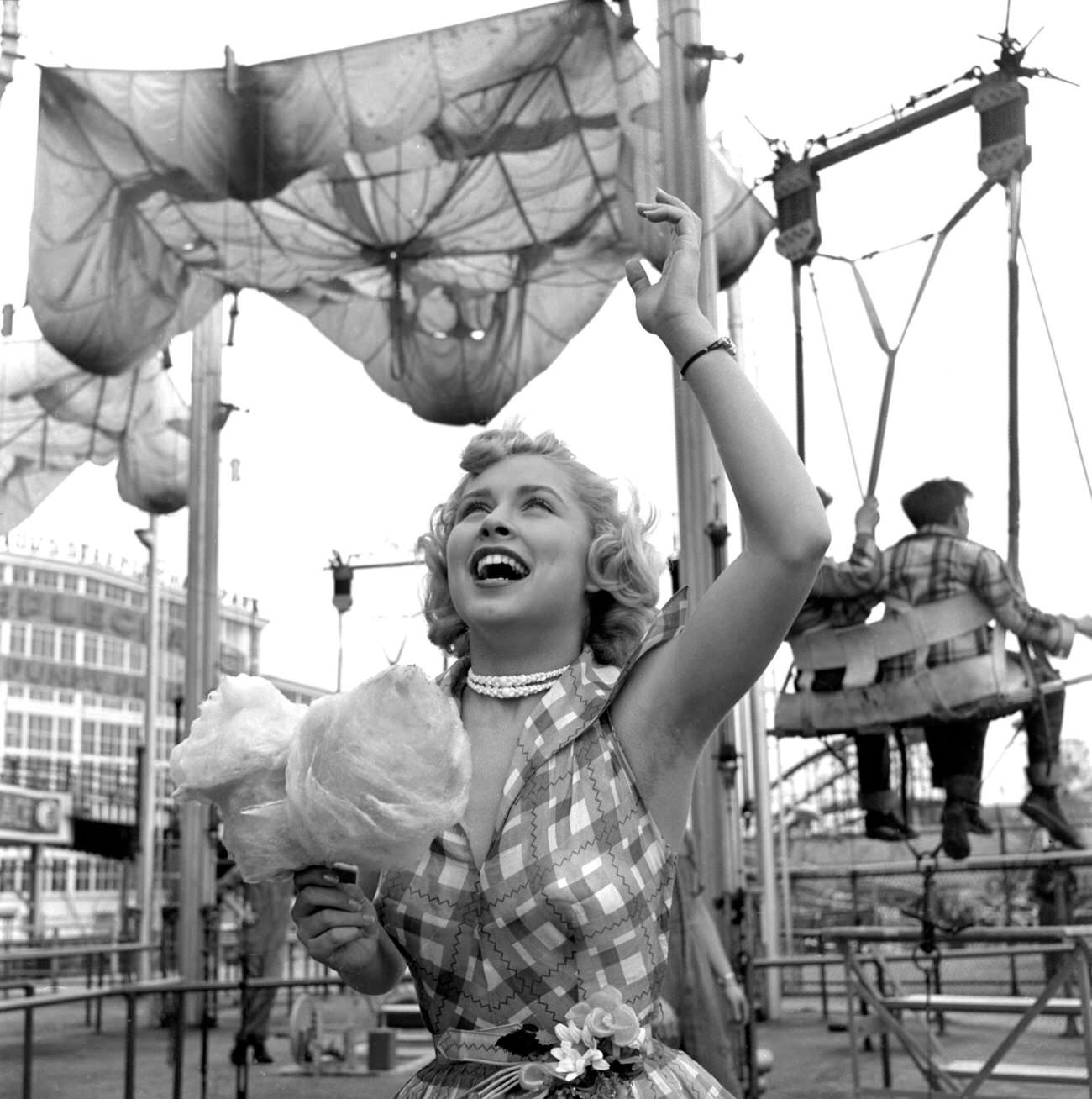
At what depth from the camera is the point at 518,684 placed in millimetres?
1680

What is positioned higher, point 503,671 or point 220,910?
point 503,671

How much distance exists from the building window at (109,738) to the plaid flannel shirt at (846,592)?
1919 cm

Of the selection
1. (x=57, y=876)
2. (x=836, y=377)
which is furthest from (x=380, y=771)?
(x=57, y=876)

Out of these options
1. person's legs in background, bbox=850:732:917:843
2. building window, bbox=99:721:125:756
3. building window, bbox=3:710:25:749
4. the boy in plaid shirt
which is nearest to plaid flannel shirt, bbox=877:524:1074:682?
the boy in plaid shirt

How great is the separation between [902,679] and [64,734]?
13.0 metres

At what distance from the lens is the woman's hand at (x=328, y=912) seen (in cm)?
148

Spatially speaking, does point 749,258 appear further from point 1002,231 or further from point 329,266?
point 329,266

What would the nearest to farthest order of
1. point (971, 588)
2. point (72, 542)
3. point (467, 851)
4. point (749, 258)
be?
point (467, 851)
point (971, 588)
point (749, 258)
point (72, 542)

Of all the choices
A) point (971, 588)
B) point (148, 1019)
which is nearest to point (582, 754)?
point (971, 588)

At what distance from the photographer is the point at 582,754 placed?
1.59m

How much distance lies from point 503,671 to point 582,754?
6.9 inches

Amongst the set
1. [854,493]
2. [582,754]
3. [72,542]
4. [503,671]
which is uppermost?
[72,542]

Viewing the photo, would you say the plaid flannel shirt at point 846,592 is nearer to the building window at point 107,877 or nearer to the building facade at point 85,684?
the building facade at point 85,684

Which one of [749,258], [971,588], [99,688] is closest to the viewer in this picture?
[971,588]
